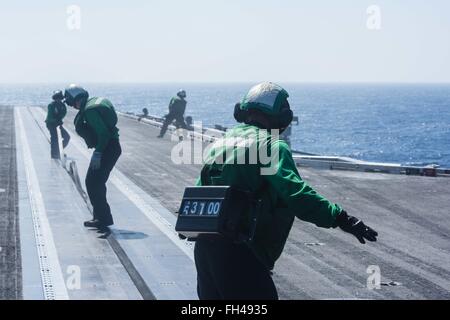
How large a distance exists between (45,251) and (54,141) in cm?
1194

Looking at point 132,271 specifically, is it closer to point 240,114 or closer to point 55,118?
point 240,114

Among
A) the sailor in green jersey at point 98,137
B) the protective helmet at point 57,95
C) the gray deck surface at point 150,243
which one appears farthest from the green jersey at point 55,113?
the sailor in green jersey at point 98,137

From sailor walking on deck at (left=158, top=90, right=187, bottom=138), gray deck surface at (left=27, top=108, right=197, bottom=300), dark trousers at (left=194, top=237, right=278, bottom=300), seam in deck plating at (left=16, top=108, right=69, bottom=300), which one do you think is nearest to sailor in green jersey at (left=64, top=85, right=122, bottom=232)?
gray deck surface at (left=27, top=108, right=197, bottom=300)

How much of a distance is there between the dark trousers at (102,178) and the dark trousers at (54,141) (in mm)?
10345

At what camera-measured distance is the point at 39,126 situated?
3681cm

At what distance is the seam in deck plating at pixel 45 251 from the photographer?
313 inches

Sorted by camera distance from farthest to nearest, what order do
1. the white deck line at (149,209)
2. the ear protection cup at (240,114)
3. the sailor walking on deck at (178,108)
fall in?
the sailor walking on deck at (178,108)
the white deck line at (149,209)
the ear protection cup at (240,114)

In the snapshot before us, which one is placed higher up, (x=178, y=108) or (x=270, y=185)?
(x=270, y=185)

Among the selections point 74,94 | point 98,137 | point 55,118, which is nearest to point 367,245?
point 98,137

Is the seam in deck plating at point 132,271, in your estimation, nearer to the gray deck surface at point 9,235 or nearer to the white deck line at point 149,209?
the white deck line at point 149,209

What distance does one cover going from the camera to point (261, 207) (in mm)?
4262

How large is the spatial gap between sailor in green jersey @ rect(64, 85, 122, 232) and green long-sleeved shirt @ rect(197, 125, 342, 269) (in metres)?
6.47
